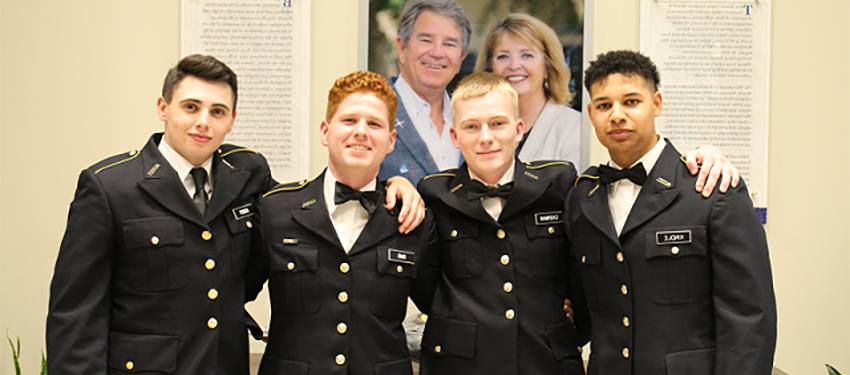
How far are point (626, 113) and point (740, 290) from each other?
738 mm

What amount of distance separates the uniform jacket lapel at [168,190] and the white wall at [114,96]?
4.97 ft

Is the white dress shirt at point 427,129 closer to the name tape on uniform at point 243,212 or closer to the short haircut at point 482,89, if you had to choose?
the short haircut at point 482,89

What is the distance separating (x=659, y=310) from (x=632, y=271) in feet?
0.53

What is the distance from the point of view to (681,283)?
208 centimetres

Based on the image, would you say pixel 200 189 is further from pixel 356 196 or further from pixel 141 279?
pixel 356 196

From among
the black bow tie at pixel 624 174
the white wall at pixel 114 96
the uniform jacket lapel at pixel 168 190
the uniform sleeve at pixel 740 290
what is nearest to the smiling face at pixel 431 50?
the white wall at pixel 114 96

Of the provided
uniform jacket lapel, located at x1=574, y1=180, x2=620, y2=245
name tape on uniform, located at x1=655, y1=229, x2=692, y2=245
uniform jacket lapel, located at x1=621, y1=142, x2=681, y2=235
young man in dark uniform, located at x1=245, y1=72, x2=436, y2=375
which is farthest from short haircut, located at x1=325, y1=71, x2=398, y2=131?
name tape on uniform, located at x1=655, y1=229, x2=692, y2=245

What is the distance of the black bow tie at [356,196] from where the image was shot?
2279 millimetres

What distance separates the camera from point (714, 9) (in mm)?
3652

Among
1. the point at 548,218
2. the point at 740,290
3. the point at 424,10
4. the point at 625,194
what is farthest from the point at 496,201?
the point at 424,10

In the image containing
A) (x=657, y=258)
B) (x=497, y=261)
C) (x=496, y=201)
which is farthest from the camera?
(x=496, y=201)

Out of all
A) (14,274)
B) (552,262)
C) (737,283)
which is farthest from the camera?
(14,274)

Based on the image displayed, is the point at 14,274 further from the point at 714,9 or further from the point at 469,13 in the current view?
the point at 714,9

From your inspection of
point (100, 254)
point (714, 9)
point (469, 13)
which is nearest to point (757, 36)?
point (714, 9)
